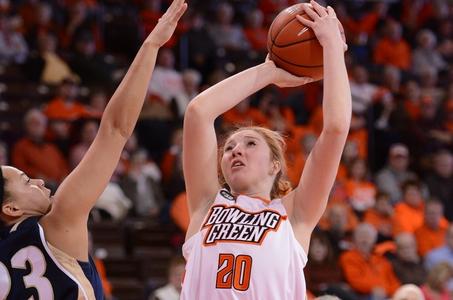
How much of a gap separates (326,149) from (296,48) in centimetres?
48

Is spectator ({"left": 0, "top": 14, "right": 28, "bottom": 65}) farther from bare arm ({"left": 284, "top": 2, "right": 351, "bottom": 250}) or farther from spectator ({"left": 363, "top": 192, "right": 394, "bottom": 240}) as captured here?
bare arm ({"left": 284, "top": 2, "right": 351, "bottom": 250})

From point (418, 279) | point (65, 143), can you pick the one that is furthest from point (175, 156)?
point (418, 279)

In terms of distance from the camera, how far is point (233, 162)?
3.93 meters

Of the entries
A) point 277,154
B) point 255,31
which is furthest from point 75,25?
point 277,154

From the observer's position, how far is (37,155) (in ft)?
32.2

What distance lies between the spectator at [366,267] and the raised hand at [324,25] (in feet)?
19.5

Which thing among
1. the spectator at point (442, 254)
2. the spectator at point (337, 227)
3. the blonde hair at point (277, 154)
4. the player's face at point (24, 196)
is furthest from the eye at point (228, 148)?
the spectator at point (442, 254)

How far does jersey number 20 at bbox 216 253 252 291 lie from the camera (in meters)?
3.69

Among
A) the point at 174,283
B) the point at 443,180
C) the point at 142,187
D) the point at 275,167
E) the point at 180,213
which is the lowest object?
the point at 174,283

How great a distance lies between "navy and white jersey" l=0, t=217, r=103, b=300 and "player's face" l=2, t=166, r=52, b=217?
54 mm

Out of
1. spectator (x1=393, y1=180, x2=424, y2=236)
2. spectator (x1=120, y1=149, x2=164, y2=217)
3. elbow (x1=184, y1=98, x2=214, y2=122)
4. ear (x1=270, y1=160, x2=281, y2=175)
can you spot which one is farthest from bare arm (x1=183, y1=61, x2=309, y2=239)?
spectator (x1=393, y1=180, x2=424, y2=236)

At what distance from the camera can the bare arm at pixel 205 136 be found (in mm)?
3939

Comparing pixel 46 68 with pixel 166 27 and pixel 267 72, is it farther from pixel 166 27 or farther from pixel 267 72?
pixel 166 27

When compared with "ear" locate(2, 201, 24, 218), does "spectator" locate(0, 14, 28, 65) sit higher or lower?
higher
